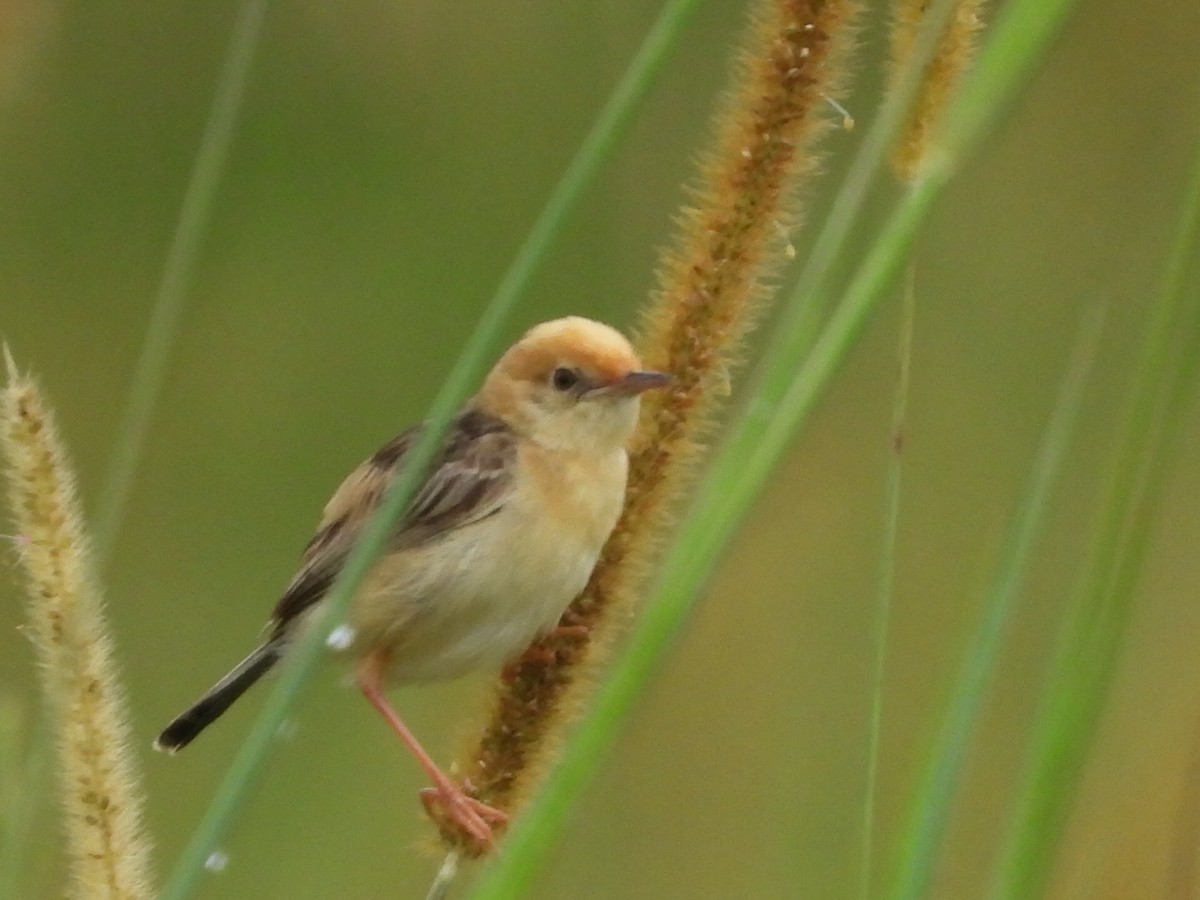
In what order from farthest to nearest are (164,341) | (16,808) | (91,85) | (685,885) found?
1. (91,85)
2. (685,885)
3. (164,341)
4. (16,808)

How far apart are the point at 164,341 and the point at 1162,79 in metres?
4.10

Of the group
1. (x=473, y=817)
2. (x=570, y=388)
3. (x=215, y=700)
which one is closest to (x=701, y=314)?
(x=473, y=817)

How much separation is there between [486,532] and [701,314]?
Answer: 3.75 ft

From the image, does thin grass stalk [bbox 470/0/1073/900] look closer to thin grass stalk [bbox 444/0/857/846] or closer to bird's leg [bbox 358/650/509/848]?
thin grass stalk [bbox 444/0/857/846]

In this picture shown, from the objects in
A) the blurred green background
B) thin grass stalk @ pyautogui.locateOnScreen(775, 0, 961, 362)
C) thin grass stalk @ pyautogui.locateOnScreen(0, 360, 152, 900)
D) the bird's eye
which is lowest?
the blurred green background

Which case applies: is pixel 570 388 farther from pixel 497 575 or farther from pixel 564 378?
pixel 497 575

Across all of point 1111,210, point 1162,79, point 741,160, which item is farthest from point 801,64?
point 1162,79

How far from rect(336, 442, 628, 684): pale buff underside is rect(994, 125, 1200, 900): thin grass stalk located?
1820 mm

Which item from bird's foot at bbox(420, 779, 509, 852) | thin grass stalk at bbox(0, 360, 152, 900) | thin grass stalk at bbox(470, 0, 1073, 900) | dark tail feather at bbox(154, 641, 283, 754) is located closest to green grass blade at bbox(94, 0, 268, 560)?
thin grass stalk at bbox(0, 360, 152, 900)

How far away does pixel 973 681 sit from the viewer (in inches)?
62.2

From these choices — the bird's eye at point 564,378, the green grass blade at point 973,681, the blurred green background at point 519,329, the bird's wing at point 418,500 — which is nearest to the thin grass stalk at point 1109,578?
the green grass blade at point 973,681

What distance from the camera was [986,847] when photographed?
4.18 metres

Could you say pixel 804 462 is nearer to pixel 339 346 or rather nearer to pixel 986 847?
pixel 986 847

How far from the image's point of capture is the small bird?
3.45 m
